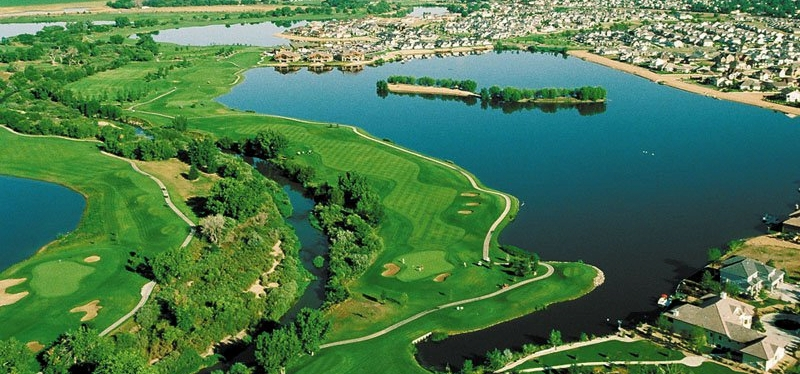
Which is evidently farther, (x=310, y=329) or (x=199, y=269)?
(x=199, y=269)

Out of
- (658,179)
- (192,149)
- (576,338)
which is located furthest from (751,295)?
(192,149)

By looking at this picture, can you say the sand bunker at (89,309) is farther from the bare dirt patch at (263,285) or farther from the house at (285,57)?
the house at (285,57)

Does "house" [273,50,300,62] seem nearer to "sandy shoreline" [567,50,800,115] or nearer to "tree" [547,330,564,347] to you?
"sandy shoreline" [567,50,800,115]

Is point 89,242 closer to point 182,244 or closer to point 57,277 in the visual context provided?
point 57,277

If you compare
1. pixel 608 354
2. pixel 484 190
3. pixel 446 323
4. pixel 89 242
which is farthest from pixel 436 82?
pixel 608 354

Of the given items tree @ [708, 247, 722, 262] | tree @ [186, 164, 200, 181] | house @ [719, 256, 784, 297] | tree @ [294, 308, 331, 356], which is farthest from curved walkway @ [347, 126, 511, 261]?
tree @ [186, 164, 200, 181]

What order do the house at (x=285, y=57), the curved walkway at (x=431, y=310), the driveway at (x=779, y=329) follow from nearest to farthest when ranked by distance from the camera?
the driveway at (x=779, y=329) → the curved walkway at (x=431, y=310) → the house at (x=285, y=57)

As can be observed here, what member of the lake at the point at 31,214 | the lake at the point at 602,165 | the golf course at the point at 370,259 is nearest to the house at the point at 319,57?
the lake at the point at 602,165
